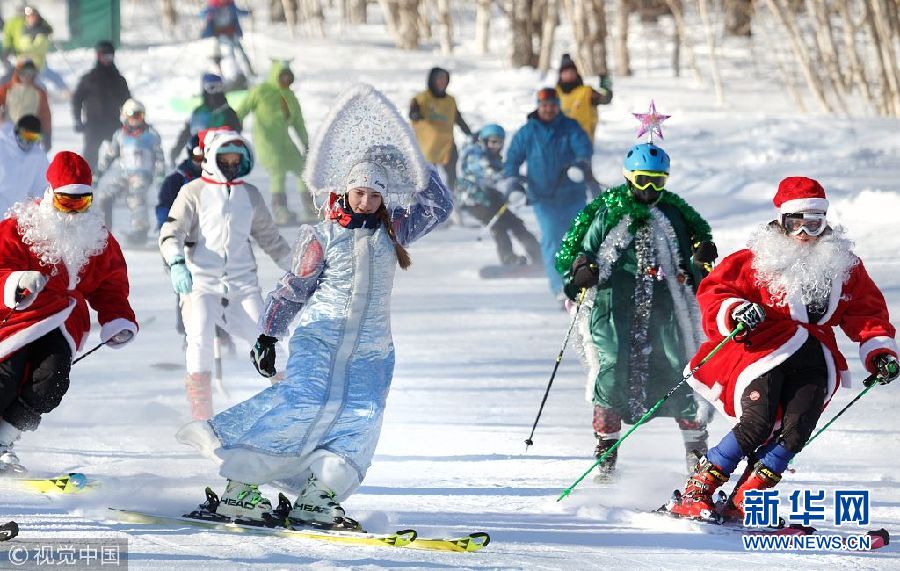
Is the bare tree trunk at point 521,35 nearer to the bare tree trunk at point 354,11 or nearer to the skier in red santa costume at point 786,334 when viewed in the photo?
the bare tree trunk at point 354,11

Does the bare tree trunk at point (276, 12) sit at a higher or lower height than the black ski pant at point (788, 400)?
higher

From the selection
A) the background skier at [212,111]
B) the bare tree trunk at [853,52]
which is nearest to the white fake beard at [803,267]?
the background skier at [212,111]

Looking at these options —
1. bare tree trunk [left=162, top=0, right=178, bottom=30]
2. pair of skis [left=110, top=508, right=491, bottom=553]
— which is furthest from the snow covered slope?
bare tree trunk [left=162, top=0, right=178, bottom=30]

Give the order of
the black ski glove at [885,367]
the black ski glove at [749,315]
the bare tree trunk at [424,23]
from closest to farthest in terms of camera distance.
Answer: the black ski glove at [749,315], the black ski glove at [885,367], the bare tree trunk at [424,23]

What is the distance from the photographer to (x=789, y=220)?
648 centimetres

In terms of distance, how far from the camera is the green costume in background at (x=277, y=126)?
1681cm

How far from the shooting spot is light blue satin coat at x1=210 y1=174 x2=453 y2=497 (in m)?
6.03

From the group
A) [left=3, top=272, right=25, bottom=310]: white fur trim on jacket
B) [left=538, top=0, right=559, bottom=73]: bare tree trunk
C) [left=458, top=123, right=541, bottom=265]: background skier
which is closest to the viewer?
[left=3, top=272, right=25, bottom=310]: white fur trim on jacket

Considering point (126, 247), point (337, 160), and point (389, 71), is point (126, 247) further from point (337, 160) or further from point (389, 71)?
point (389, 71)

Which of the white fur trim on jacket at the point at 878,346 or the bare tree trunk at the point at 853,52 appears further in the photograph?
the bare tree trunk at the point at 853,52

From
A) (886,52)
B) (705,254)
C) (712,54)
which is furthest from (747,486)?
(712,54)

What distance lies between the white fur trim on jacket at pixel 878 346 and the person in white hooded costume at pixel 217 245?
3.48m

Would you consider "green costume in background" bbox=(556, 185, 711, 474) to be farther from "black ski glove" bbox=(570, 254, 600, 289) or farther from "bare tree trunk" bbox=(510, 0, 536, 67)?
"bare tree trunk" bbox=(510, 0, 536, 67)

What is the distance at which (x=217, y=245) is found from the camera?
872 cm
